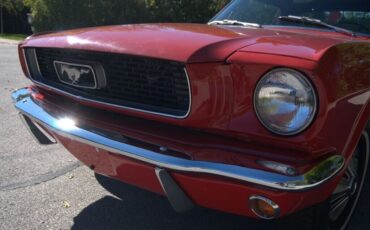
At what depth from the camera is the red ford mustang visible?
205 centimetres

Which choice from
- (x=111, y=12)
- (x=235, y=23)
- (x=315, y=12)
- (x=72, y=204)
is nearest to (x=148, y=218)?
(x=72, y=204)

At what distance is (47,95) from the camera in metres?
3.21

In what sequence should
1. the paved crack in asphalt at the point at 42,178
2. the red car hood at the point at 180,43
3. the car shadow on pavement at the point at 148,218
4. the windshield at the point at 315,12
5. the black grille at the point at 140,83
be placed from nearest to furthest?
the red car hood at the point at 180,43
the black grille at the point at 140,83
the car shadow on pavement at the point at 148,218
the windshield at the point at 315,12
the paved crack in asphalt at the point at 42,178

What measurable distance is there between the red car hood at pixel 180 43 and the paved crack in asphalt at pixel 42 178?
1159 millimetres

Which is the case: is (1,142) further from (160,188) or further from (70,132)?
(160,188)

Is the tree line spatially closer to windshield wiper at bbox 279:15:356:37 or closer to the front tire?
windshield wiper at bbox 279:15:356:37

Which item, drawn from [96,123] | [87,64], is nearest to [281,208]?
[96,123]

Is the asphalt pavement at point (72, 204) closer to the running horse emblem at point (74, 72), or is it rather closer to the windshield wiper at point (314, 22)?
the running horse emblem at point (74, 72)

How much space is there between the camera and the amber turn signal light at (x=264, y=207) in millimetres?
2045

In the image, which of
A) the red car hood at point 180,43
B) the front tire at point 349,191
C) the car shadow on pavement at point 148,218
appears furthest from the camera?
the car shadow on pavement at point 148,218

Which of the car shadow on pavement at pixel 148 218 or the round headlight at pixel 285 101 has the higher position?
the round headlight at pixel 285 101

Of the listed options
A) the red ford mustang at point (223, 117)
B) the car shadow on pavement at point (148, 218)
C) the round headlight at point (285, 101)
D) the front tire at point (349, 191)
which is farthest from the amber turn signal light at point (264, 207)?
the car shadow on pavement at point (148, 218)

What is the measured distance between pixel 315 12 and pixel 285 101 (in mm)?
1559

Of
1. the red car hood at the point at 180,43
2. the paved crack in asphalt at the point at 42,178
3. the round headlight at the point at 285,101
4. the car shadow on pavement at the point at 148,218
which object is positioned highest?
the red car hood at the point at 180,43
